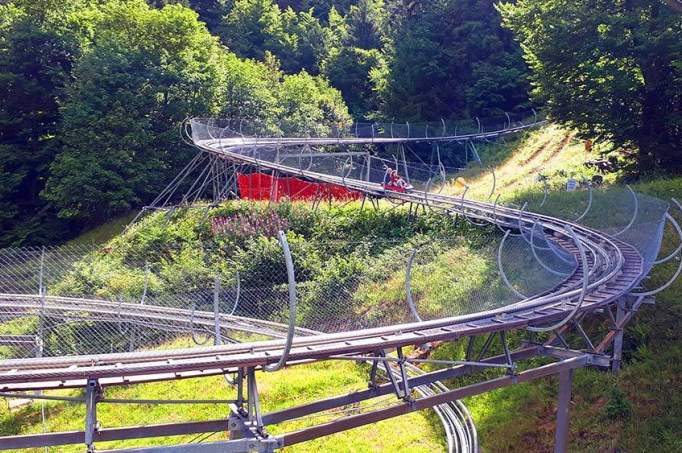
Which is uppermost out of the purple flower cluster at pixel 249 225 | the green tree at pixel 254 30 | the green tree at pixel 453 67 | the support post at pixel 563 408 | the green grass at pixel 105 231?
the green tree at pixel 254 30

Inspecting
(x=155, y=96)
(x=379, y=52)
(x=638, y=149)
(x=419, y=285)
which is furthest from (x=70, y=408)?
(x=379, y=52)

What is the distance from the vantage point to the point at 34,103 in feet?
121

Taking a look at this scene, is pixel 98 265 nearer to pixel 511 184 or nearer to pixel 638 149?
pixel 638 149

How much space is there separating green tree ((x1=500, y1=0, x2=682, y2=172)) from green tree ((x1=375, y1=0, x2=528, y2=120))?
16.9m

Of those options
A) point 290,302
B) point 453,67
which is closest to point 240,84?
point 453,67

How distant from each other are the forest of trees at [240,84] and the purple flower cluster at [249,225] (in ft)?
32.6

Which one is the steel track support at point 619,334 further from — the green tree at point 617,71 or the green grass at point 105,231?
the green grass at point 105,231

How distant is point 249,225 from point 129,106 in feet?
47.7

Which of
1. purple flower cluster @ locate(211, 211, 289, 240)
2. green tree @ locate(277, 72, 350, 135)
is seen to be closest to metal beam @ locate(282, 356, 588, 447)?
purple flower cluster @ locate(211, 211, 289, 240)

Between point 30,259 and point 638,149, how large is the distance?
2086cm

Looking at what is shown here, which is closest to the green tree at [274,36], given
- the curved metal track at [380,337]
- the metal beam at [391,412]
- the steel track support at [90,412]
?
the curved metal track at [380,337]

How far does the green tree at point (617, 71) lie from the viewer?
71.3 ft

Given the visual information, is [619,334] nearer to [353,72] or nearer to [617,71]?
[617,71]

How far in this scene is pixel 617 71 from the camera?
71.3 feet
